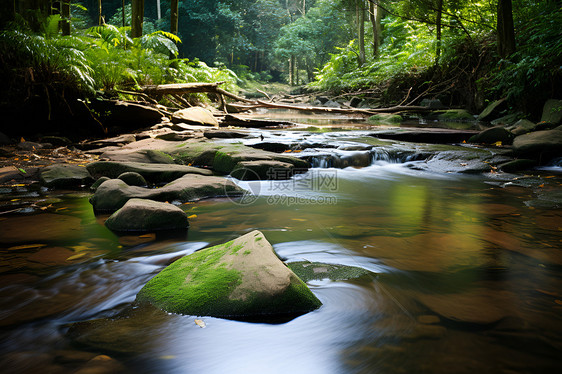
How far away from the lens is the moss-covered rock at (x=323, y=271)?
7.61 ft

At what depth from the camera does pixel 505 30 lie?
10164 mm

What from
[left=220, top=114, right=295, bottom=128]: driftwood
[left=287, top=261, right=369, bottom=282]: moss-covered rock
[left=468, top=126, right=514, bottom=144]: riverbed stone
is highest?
[left=220, top=114, right=295, bottom=128]: driftwood

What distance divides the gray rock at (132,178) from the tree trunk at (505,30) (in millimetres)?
10411

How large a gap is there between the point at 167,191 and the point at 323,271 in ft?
7.42

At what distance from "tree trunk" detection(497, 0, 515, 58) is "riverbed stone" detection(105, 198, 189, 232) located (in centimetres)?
1077

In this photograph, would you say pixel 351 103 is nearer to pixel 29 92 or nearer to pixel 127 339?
pixel 29 92

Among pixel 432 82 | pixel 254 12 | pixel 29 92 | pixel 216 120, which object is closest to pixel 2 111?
pixel 29 92

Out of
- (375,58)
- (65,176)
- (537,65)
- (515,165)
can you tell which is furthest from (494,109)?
(375,58)

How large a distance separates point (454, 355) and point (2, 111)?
834 cm

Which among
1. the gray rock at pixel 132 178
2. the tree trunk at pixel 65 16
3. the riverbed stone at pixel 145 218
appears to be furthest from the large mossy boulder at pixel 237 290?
the tree trunk at pixel 65 16

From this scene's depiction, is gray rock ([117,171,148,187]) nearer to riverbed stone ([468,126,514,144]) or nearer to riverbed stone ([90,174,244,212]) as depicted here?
riverbed stone ([90,174,244,212])

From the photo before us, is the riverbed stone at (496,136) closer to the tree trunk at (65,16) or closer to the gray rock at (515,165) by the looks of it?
the gray rock at (515,165)

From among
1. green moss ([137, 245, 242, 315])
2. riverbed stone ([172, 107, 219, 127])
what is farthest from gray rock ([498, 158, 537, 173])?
riverbed stone ([172, 107, 219, 127])

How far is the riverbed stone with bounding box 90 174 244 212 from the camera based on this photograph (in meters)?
3.69
